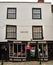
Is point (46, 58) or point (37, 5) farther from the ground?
point (37, 5)

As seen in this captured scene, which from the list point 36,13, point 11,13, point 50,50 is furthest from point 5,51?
point 36,13

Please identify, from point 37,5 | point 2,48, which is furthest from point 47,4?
point 2,48

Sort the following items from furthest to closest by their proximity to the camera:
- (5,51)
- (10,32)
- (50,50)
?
(50,50) < (10,32) < (5,51)

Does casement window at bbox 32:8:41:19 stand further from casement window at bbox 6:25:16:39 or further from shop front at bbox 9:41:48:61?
shop front at bbox 9:41:48:61

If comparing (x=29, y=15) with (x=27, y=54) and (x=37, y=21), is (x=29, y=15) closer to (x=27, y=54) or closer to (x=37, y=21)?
(x=37, y=21)

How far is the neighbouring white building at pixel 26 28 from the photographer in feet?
150

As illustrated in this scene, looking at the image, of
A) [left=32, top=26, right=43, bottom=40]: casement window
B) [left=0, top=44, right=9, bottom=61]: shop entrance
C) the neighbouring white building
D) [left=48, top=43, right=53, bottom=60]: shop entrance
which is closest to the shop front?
the neighbouring white building

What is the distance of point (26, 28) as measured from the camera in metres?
46.7

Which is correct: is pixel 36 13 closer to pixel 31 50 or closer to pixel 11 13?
pixel 11 13

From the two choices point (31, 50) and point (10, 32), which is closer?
point (31, 50)

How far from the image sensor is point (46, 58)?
45250 millimetres

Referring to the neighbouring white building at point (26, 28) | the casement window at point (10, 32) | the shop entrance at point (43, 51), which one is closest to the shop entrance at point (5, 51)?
the neighbouring white building at point (26, 28)

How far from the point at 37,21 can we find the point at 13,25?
11.3ft

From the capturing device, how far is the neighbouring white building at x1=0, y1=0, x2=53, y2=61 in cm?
4578
